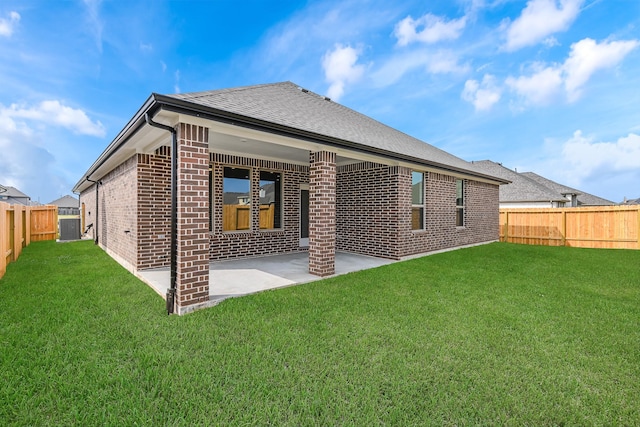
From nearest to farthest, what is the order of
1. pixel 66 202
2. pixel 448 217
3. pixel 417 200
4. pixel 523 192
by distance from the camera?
1. pixel 417 200
2. pixel 448 217
3. pixel 523 192
4. pixel 66 202

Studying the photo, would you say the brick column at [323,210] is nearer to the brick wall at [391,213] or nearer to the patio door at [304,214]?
the brick wall at [391,213]

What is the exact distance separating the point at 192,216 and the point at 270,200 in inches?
189

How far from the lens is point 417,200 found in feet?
29.8

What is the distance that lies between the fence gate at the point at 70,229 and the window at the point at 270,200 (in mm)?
10887

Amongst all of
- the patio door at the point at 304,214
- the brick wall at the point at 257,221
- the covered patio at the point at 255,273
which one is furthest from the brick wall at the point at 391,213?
the brick wall at the point at 257,221

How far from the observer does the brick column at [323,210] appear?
6.06 metres

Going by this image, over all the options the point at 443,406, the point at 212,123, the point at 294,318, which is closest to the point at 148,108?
the point at 212,123

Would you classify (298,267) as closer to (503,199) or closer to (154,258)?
(154,258)

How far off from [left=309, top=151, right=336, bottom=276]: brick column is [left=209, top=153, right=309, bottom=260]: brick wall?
2.82 m

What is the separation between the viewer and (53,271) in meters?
6.56

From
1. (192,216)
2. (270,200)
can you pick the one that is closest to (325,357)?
(192,216)

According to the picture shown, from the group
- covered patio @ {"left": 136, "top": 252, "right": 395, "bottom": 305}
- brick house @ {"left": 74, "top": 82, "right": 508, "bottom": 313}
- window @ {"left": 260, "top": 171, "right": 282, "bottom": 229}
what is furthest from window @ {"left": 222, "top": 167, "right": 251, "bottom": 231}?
covered patio @ {"left": 136, "top": 252, "right": 395, "bottom": 305}

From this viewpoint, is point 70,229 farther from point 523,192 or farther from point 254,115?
point 523,192

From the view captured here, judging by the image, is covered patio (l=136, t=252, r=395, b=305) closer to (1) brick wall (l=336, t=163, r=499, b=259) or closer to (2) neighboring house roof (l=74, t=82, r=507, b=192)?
(1) brick wall (l=336, t=163, r=499, b=259)
